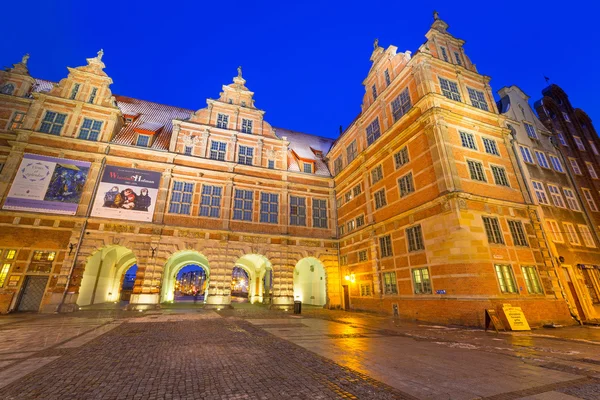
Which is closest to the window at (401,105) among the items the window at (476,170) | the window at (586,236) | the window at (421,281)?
the window at (476,170)

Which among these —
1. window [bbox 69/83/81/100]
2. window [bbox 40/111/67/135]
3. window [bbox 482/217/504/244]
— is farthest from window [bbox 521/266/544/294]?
window [bbox 69/83/81/100]

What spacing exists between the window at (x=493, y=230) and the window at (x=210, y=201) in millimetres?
19044

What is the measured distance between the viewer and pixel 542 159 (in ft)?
66.8

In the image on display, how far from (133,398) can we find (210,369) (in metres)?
1.53

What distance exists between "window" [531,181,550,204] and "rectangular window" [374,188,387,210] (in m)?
10.1

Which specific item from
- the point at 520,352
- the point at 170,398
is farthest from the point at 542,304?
the point at 170,398

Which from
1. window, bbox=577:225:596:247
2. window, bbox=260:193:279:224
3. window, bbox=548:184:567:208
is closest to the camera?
window, bbox=577:225:596:247

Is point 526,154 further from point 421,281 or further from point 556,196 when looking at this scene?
point 421,281

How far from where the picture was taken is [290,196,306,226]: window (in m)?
24.7

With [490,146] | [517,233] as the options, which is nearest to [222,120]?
[490,146]

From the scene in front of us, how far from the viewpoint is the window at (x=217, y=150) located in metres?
23.9

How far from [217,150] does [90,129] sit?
32.8 ft

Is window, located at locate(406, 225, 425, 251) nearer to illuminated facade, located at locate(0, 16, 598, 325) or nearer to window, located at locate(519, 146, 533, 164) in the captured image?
illuminated facade, located at locate(0, 16, 598, 325)

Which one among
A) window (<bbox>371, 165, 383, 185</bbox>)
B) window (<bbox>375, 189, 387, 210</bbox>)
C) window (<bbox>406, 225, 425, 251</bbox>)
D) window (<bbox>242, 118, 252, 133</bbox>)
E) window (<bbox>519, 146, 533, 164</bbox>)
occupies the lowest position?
window (<bbox>406, 225, 425, 251</bbox>)
